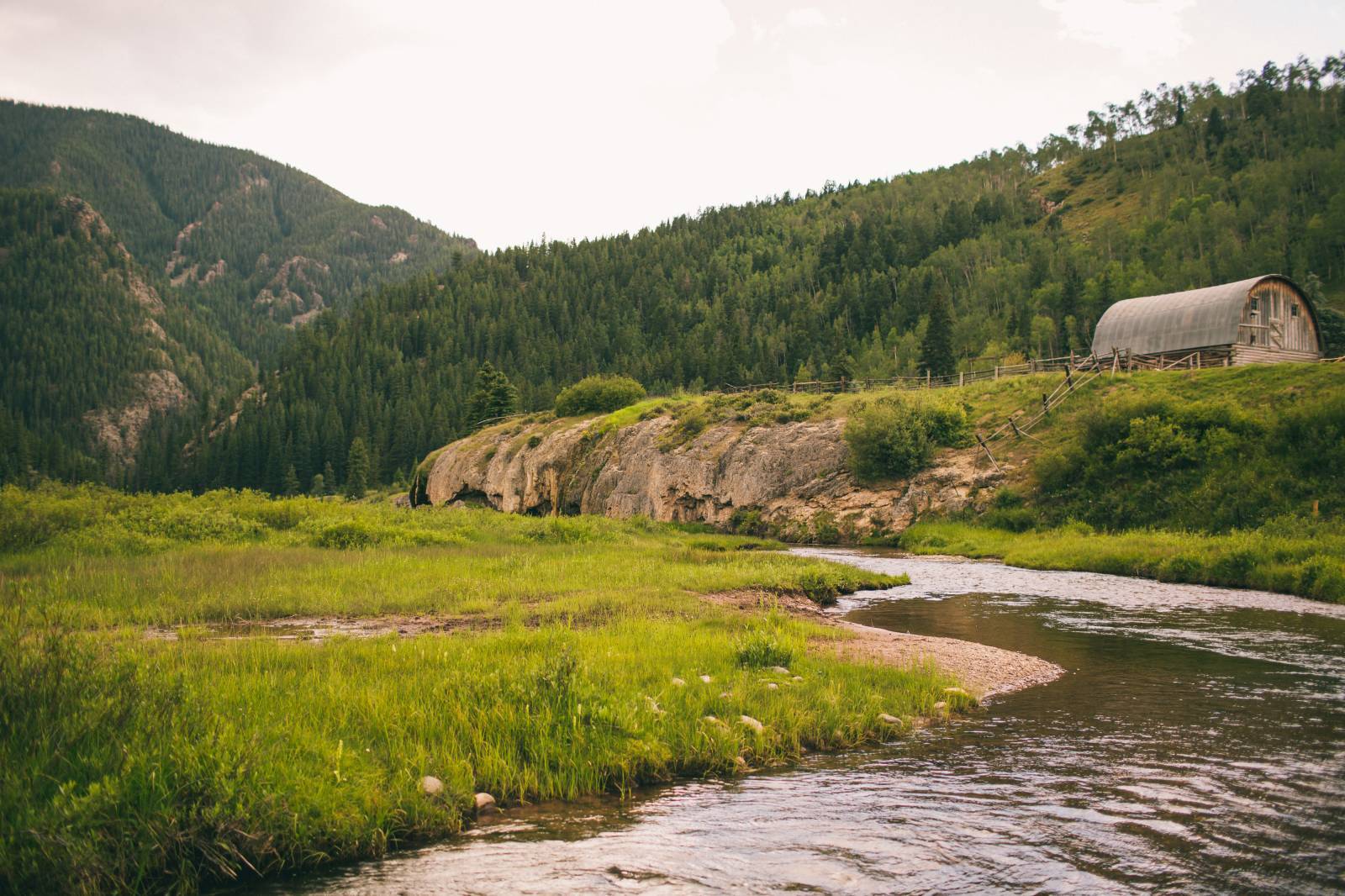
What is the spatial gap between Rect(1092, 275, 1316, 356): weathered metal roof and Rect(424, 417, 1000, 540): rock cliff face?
17.4 metres

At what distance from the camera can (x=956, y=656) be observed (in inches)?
601

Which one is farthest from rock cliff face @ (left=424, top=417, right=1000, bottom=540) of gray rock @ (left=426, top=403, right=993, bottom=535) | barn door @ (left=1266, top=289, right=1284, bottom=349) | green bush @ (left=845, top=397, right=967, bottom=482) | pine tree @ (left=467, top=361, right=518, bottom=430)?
barn door @ (left=1266, top=289, right=1284, bottom=349)

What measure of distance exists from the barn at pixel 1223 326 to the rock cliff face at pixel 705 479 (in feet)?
57.5

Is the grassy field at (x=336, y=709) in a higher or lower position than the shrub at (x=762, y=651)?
higher

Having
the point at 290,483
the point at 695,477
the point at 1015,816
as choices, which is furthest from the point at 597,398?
the point at 1015,816

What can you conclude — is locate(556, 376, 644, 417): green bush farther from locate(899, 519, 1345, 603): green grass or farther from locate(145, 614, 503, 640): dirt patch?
locate(145, 614, 503, 640): dirt patch

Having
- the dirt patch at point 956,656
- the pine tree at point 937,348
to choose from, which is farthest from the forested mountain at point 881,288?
the dirt patch at point 956,656

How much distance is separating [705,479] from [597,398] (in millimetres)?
25957

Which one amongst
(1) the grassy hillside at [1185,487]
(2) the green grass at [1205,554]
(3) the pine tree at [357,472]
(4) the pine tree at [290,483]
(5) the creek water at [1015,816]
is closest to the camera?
(5) the creek water at [1015,816]

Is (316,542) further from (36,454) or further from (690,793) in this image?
(36,454)

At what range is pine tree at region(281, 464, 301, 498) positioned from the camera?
13638 centimetres

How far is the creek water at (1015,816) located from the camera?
6.27 meters

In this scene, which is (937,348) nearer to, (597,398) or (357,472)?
(597,398)

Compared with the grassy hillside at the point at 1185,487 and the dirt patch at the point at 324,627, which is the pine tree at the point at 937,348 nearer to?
the grassy hillside at the point at 1185,487
